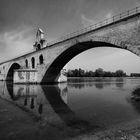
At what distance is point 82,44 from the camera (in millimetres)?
27625

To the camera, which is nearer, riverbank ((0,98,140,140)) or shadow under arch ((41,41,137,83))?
riverbank ((0,98,140,140))

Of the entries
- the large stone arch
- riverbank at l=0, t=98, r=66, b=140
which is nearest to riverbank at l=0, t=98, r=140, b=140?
riverbank at l=0, t=98, r=66, b=140

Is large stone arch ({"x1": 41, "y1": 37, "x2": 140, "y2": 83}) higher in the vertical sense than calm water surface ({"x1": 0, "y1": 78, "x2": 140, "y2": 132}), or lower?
higher

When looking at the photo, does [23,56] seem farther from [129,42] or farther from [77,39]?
[129,42]

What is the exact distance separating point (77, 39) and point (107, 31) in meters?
7.50

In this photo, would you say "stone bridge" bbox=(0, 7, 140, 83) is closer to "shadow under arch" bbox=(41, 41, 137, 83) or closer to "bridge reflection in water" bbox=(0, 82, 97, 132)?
"shadow under arch" bbox=(41, 41, 137, 83)

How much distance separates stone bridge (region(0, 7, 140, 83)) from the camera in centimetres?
1734

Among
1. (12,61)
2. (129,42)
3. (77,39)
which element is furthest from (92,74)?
(129,42)

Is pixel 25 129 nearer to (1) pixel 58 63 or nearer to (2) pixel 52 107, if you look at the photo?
(2) pixel 52 107

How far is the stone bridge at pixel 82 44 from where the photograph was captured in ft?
56.9

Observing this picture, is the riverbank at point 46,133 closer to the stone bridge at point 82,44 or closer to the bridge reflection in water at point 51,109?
the bridge reflection in water at point 51,109

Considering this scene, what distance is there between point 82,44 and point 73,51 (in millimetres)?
5216

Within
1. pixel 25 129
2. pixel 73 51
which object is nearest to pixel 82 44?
pixel 73 51

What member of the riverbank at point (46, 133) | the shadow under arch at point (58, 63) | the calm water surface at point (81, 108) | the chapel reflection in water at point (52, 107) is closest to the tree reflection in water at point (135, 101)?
the calm water surface at point (81, 108)
